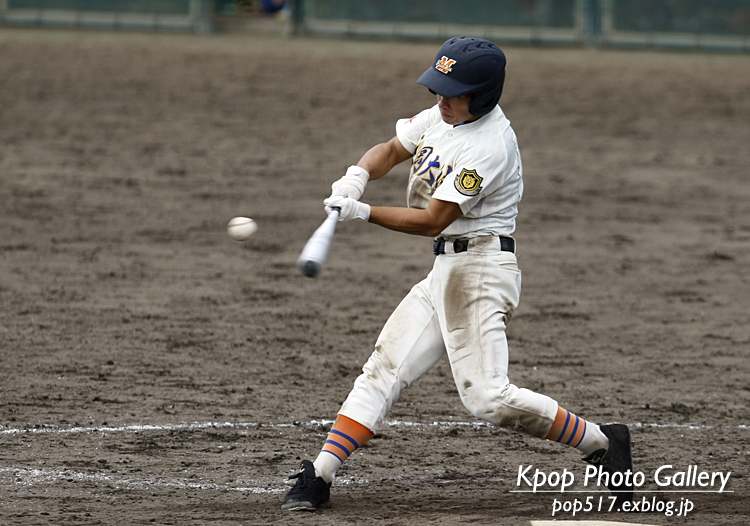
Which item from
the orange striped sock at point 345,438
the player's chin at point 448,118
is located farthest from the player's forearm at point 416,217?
the orange striped sock at point 345,438

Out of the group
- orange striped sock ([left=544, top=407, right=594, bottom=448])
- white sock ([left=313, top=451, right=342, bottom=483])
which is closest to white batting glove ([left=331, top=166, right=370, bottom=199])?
white sock ([left=313, top=451, right=342, bottom=483])

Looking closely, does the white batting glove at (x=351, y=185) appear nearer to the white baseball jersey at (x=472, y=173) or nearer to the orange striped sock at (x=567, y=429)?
the white baseball jersey at (x=472, y=173)

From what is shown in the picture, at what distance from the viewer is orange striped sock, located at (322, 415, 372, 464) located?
4.14 m

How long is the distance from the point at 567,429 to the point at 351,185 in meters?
1.24

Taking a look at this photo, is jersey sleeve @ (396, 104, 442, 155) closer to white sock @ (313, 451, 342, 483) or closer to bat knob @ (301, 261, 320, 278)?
bat knob @ (301, 261, 320, 278)

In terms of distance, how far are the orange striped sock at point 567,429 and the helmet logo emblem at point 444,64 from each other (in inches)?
53.2

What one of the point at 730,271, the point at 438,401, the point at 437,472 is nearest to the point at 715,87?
the point at 730,271

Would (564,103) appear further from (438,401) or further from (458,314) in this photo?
(458,314)

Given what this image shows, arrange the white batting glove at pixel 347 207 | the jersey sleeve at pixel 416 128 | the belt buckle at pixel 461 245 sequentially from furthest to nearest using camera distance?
the jersey sleeve at pixel 416 128 < the belt buckle at pixel 461 245 < the white batting glove at pixel 347 207

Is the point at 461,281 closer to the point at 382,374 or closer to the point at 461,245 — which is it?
the point at 461,245

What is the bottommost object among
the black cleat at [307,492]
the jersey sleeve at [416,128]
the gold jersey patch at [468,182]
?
the black cleat at [307,492]

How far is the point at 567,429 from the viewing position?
13.8 ft

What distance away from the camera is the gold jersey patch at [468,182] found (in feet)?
13.0

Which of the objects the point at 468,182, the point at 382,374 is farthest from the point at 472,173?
the point at 382,374
